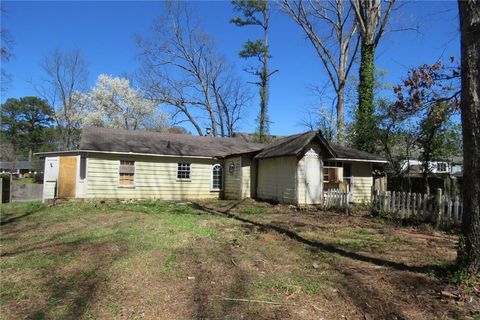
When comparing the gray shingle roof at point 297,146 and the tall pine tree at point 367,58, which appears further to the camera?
the tall pine tree at point 367,58

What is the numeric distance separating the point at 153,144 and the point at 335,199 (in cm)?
1091

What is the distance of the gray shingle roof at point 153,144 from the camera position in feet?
63.5

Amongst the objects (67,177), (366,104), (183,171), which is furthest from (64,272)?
(366,104)

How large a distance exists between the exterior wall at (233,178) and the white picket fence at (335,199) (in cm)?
552

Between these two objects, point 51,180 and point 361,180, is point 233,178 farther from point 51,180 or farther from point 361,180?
point 51,180

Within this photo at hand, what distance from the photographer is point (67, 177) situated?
18312 mm

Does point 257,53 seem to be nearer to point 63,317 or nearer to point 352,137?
point 352,137

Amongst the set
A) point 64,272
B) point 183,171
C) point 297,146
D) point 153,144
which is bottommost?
point 64,272

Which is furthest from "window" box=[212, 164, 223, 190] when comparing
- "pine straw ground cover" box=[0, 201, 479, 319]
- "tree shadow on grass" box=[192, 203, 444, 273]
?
"pine straw ground cover" box=[0, 201, 479, 319]

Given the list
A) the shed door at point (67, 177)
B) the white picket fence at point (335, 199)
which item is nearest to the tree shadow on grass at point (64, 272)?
the white picket fence at point (335, 199)

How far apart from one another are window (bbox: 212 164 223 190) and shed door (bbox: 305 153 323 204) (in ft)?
23.8

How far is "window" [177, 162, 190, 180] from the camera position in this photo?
21.2 meters

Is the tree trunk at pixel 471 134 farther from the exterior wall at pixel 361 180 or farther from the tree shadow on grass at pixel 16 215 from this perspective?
the exterior wall at pixel 361 180

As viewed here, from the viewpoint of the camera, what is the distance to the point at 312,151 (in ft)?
54.0
